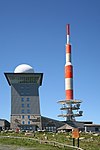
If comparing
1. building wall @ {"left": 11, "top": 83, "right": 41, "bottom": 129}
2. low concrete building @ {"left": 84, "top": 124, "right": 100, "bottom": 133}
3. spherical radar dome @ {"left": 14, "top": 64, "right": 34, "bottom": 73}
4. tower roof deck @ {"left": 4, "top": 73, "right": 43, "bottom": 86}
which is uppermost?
spherical radar dome @ {"left": 14, "top": 64, "right": 34, "bottom": 73}

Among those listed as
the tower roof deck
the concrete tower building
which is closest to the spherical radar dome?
Answer: the concrete tower building

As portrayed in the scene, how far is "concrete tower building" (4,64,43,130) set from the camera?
11581cm

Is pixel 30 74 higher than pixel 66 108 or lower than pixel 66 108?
higher

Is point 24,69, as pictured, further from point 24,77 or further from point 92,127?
point 92,127

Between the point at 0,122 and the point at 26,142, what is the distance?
62.9 metres

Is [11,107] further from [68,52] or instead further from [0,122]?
[68,52]

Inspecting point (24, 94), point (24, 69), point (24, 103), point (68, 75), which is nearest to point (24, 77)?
point (24, 69)

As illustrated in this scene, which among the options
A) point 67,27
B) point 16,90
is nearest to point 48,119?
point 16,90

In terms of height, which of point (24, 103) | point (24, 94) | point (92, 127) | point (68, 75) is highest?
point (68, 75)

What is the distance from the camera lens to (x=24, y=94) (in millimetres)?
118188

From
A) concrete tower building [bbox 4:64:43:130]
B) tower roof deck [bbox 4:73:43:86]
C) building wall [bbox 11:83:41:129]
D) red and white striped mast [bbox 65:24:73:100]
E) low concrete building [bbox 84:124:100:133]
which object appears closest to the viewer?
building wall [bbox 11:83:41:129]

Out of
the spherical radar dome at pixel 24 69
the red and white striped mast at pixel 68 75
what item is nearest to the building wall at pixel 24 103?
the spherical radar dome at pixel 24 69

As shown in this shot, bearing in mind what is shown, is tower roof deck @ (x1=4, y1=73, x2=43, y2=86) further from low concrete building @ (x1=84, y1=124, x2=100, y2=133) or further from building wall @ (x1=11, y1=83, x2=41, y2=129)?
low concrete building @ (x1=84, y1=124, x2=100, y2=133)

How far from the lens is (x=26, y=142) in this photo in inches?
1977
